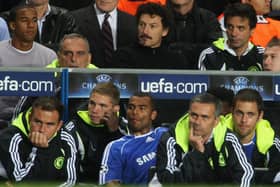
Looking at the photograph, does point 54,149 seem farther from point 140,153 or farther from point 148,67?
point 148,67

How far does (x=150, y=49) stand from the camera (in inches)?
420

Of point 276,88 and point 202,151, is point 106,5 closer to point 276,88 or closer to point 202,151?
point 276,88

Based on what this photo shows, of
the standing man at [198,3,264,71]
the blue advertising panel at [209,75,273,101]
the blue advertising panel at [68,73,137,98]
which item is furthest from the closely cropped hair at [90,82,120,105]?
the standing man at [198,3,264,71]

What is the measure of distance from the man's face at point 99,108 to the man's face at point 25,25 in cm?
155

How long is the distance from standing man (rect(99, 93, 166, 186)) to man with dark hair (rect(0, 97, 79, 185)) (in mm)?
308

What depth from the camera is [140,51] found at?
10.7 meters

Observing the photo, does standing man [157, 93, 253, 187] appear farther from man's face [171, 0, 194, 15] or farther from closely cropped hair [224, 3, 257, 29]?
man's face [171, 0, 194, 15]

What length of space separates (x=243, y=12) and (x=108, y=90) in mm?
2157

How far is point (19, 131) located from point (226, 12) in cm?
280

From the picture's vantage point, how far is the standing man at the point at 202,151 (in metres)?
9.18

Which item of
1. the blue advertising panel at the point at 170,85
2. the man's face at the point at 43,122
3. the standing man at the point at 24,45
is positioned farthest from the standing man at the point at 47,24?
the man's face at the point at 43,122

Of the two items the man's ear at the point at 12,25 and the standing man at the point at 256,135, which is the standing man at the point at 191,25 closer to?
the man's ear at the point at 12,25

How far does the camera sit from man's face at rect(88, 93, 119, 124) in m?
9.48

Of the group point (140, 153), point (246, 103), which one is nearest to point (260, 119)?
point (246, 103)
